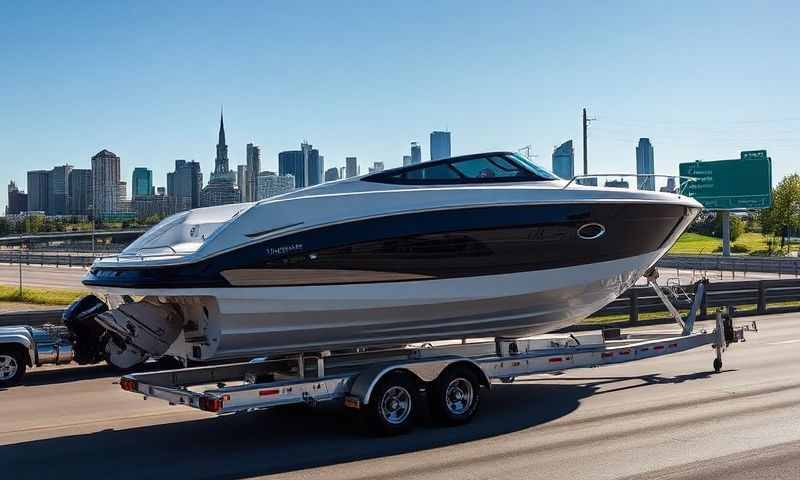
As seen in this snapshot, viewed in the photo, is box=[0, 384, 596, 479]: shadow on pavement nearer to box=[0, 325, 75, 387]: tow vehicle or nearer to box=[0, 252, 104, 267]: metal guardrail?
box=[0, 325, 75, 387]: tow vehicle

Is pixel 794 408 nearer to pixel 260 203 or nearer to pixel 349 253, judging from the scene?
pixel 349 253

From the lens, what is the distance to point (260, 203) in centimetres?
1017

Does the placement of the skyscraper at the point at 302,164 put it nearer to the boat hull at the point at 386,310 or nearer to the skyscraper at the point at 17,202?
the boat hull at the point at 386,310

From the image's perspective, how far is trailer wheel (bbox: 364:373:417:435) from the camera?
9.68m

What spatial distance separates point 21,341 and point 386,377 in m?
7.24

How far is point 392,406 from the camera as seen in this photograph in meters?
9.95

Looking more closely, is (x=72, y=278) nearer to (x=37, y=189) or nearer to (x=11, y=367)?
(x=11, y=367)

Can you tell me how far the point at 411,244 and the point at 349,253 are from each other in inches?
33.8

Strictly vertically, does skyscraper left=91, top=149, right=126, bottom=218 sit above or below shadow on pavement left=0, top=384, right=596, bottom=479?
above

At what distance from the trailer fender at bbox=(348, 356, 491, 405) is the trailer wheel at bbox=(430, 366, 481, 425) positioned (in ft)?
0.28

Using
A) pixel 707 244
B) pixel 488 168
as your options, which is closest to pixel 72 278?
pixel 488 168

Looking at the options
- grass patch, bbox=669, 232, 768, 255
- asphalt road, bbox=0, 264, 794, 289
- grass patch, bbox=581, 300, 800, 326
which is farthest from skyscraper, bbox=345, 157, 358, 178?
grass patch, bbox=669, 232, 768, 255

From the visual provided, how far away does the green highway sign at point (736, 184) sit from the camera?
50.5m

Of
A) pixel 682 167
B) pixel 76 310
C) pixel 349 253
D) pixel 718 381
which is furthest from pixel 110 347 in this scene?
pixel 682 167
